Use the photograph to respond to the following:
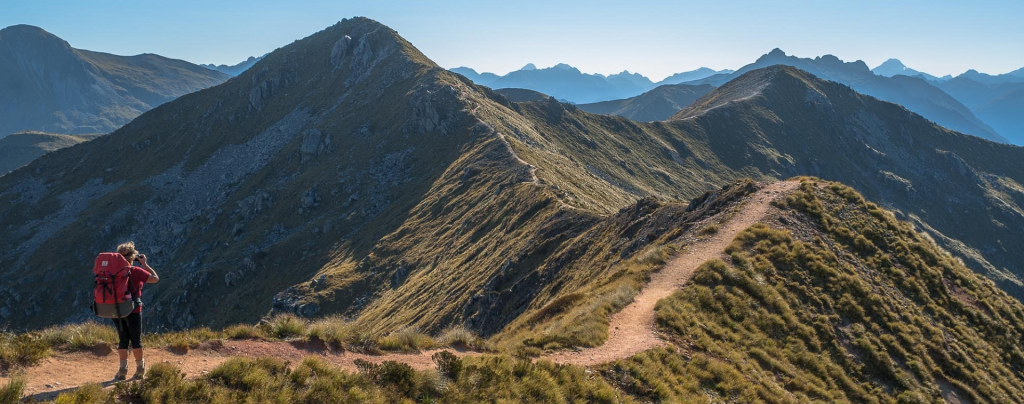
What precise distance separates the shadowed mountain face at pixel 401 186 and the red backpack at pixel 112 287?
23.1 metres

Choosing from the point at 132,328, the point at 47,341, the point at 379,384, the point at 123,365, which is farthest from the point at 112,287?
the point at 379,384

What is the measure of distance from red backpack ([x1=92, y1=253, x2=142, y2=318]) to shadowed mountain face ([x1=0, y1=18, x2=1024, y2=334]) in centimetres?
2308

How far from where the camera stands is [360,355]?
14398 millimetres

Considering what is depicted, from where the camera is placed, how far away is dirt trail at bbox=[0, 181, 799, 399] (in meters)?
10.2

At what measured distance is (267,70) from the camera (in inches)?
6250

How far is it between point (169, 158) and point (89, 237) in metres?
34.1

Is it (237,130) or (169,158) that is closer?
(169,158)

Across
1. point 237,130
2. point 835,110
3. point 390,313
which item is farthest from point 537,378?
point 835,110

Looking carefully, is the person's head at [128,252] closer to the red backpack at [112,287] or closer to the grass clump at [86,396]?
the red backpack at [112,287]

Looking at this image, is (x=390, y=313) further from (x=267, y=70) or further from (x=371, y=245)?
(x=267, y=70)

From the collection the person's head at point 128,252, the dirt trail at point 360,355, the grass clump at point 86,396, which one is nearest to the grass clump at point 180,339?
the dirt trail at point 360,355

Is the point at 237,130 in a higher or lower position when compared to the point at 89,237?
higher

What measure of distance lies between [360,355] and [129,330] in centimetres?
585

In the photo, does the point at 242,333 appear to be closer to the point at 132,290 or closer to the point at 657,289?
the point at 132,290
